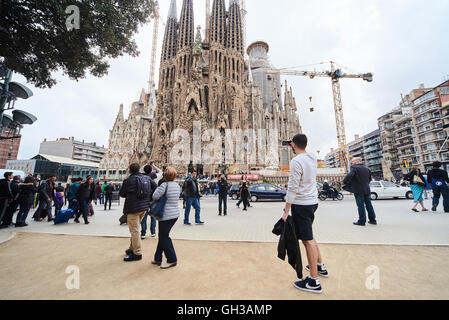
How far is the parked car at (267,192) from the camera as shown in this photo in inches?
508

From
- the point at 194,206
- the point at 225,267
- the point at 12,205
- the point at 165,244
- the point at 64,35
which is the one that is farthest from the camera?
the point at 194,206

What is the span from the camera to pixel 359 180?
5.29 meters

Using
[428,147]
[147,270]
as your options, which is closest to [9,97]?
[147,270]

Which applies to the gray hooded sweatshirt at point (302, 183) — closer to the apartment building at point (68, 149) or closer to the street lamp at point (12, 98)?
the street lamp at point (12, 98)

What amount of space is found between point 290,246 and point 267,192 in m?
11.3

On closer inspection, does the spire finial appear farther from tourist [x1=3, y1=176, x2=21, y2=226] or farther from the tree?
tourist [x1=3, y1=176, x2=21, y2=226]

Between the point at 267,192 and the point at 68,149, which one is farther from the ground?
the point at 68,149

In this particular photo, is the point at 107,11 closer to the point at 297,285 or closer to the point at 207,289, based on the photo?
the point at 207,289

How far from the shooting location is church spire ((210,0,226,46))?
1452 inches

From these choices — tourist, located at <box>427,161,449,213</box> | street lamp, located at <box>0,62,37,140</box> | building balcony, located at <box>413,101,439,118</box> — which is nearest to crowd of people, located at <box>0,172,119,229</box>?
street lamp, located at <box>0,62,37,140</box>

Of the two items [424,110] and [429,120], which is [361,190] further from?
[424,110]

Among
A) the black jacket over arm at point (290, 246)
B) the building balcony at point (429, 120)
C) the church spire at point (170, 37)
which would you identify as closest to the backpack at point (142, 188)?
the black jacket over arm at point (290, 246)

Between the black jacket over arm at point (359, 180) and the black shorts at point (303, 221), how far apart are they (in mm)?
4039

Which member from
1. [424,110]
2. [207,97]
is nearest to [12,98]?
[207,97]
